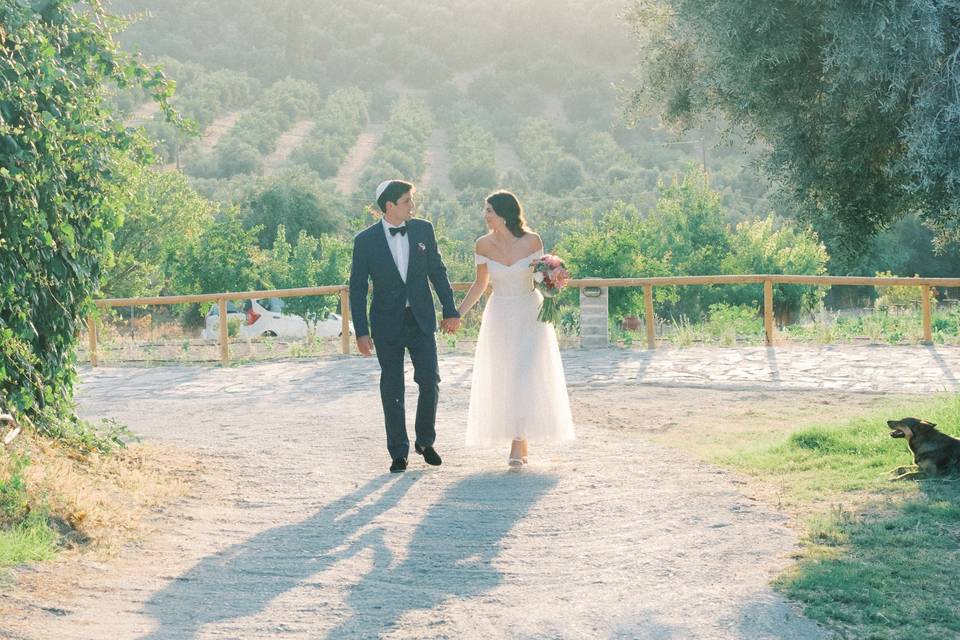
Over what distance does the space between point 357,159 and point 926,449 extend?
240 ft

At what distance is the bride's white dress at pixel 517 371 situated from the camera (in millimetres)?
8156

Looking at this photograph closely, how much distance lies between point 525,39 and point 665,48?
95.1 m

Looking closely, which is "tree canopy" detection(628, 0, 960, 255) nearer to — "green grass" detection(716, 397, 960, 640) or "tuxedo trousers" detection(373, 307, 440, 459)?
"green grass" detection(716, 397, 960, 640)

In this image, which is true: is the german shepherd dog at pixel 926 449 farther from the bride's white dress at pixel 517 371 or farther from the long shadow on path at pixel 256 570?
the long shadow on path at pixel 256 570

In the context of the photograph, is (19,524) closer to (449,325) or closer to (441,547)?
(441,547)

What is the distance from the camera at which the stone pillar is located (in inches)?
649

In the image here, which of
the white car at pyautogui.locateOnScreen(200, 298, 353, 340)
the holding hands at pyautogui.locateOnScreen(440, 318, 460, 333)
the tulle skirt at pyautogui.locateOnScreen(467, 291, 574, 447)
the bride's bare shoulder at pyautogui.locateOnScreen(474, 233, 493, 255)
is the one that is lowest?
the white car at pyautogui.locateOnScreen(200, 298, 353, 340)

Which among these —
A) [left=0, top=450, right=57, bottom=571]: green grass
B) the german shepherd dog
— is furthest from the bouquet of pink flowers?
[left=0, top=450, right=57, bottom=571]: green grass

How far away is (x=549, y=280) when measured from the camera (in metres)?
8.07

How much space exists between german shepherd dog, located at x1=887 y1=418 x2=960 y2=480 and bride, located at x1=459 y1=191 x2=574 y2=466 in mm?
2314

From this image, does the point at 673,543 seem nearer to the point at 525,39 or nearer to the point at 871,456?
the point at 871,456

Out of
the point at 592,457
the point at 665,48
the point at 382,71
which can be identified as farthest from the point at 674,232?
the point at 382,71

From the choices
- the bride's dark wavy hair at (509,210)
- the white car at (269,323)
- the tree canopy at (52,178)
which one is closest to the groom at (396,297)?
the bride's dark wavy hair at (509,210)

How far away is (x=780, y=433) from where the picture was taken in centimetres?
975
